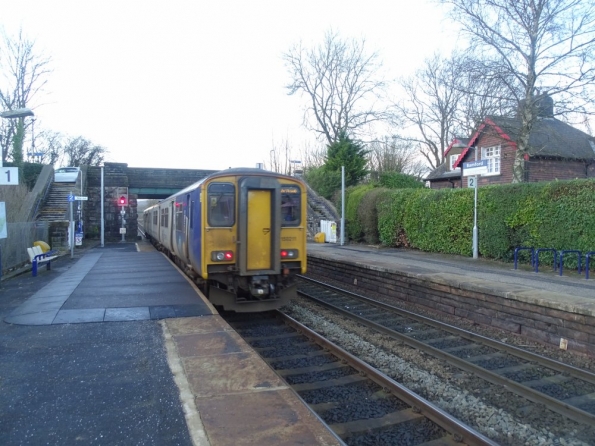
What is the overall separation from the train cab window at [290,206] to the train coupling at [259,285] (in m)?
1.19

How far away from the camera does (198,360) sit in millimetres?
5578

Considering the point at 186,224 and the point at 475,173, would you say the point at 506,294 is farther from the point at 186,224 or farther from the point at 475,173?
the point at 475,173

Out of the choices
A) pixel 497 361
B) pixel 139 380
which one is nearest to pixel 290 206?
pixel 497 361

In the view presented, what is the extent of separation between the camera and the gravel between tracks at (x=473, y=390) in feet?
15.1

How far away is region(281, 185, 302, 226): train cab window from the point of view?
9.45 m

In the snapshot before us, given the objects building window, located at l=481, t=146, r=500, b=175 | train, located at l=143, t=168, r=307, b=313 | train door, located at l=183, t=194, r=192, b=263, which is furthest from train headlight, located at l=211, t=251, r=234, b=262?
building window, located at l=481, t=146, r=500, b=175

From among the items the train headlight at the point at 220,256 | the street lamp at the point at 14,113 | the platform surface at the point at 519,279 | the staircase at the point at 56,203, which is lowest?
the platform surface at the point at 519,279

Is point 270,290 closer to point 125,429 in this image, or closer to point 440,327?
point 440,327

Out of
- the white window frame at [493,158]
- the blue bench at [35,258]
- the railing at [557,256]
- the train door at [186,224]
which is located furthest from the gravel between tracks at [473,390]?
the white window frame at [493,158]

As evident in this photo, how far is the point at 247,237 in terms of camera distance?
29.0ft

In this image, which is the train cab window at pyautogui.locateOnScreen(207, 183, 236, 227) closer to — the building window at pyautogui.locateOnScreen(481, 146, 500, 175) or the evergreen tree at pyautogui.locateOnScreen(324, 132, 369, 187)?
the building window at pyautogui.locateOnScreen(481, 146, 500, 175)

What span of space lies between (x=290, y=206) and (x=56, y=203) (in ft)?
79.0

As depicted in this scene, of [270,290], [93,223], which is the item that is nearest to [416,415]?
[270,290]

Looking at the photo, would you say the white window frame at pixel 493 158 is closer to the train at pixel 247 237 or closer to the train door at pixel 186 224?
the train at pixel 247 237
